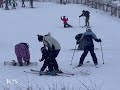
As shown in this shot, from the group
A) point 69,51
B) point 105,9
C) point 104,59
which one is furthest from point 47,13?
point 104,59

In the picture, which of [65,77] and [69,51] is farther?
[69,51]

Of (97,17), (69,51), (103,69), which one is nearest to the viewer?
(103,69)

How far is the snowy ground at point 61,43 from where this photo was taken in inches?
567

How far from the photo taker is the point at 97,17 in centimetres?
4125

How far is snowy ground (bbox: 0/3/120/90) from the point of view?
1440 centimetres

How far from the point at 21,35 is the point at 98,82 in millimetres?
15112

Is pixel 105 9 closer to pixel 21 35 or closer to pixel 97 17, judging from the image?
pixel 97 17

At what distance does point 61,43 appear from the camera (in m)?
25.4
